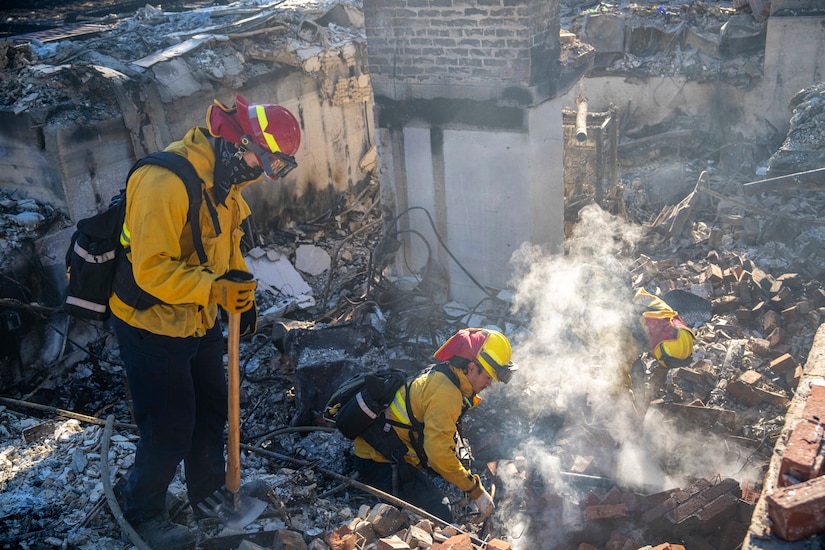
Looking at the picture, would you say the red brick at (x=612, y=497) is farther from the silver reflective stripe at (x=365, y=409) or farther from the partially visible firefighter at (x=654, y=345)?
the silver reflective stripe at (x=365, y=409)

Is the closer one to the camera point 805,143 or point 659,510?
point 659,510

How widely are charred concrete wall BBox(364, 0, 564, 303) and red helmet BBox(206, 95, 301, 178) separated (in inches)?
147

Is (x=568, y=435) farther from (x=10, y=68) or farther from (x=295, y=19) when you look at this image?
(x=295, y=19)

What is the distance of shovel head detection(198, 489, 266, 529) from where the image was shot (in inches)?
167

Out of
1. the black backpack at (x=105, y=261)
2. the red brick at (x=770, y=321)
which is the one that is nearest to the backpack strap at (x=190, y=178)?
the black backpack at (x=105, y=261)

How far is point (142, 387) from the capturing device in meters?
3.78

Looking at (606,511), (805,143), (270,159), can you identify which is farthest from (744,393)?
(805,143)

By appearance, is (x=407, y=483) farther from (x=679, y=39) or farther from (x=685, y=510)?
(x=679, y=39)

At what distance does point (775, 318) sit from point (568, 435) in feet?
10.3

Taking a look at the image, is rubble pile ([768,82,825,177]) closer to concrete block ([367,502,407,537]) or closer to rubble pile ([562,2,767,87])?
rubble pile ([562,2,767,87])

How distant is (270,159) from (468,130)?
389 cm

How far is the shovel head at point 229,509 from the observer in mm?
4238

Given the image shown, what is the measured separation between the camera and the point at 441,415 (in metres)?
4.53

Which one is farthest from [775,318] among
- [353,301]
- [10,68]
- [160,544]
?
[10,68]
